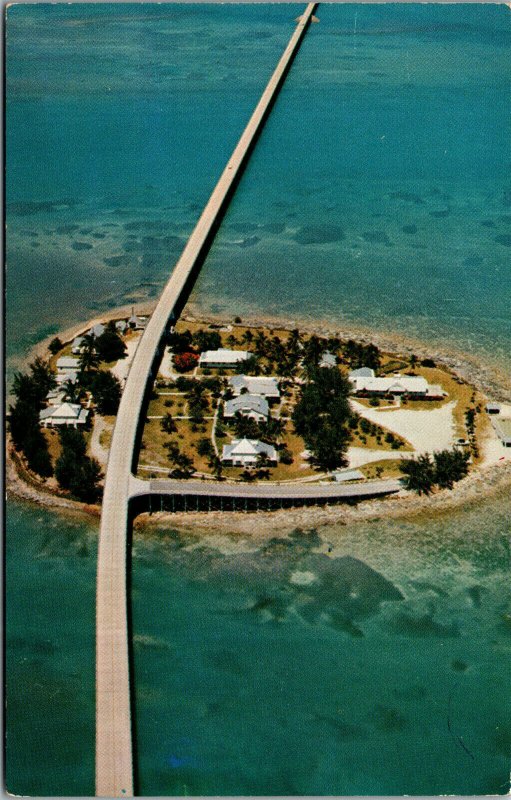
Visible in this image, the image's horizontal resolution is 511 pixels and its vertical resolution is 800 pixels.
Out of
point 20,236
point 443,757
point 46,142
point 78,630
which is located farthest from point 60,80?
point 443,757

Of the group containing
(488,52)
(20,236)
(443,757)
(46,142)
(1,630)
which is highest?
(488,52)

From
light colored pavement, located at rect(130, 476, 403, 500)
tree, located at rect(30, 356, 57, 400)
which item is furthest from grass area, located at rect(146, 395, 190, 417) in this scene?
light colored pavement, located at rect(130, 476, 403, 500)

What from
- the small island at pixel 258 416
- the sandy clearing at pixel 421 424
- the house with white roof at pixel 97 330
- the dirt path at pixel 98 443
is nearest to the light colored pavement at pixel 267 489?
the small island at pixel 258 416

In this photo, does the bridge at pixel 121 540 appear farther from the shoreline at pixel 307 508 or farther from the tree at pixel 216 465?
the tree at pixel 216 465

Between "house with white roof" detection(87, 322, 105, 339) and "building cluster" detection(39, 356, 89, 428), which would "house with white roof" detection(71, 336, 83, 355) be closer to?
"house with white roof" detection(87, 322, 105, 339)

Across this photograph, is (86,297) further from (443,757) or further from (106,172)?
(443,757)

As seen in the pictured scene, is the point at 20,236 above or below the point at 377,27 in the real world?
below
